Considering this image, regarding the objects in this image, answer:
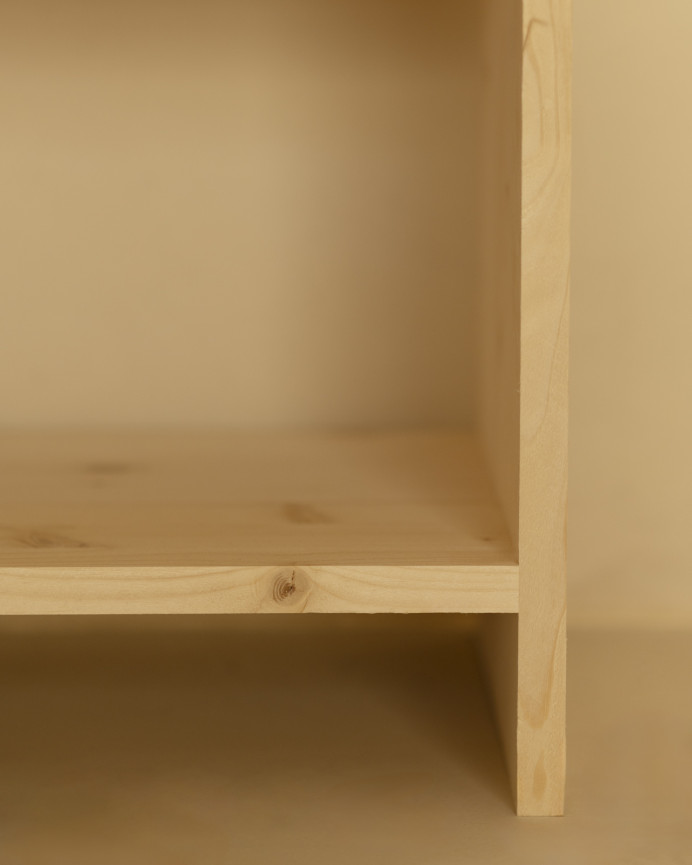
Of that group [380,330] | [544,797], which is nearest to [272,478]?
[380,330]

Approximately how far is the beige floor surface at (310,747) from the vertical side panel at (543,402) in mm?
62

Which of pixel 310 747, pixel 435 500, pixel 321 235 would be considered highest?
pixel 321 235

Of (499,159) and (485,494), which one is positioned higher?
(499,159)

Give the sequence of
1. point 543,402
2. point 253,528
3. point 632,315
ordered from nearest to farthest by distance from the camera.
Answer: point 543,402 < point 253,528 < point 632,315

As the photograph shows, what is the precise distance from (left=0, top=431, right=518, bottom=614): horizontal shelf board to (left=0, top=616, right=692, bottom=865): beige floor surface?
156 mm

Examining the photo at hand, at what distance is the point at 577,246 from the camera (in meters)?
1.15

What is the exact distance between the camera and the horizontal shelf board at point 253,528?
2.54 ft

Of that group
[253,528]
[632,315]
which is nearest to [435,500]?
[253,528]

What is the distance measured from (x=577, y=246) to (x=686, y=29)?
22cm

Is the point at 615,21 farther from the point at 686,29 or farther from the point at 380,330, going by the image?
the point at 380,330

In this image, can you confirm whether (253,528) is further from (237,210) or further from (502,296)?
(237,210)

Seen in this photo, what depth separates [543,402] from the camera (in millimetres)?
760

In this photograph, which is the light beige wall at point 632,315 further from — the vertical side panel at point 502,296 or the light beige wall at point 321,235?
the vertical side panel at point 502,296

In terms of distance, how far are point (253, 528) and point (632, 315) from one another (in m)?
0.49
